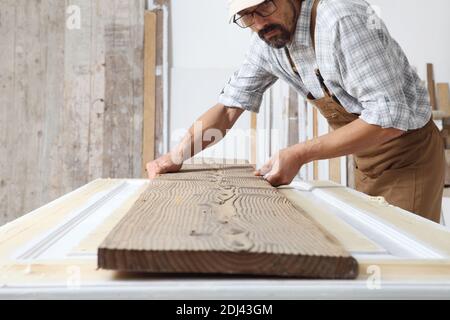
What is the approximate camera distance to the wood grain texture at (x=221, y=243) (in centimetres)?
73

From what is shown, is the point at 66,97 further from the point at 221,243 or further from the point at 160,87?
the point at 221,243

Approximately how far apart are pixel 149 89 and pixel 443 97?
262cm

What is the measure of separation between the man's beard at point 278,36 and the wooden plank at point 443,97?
9.25 ft

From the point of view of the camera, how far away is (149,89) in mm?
3848

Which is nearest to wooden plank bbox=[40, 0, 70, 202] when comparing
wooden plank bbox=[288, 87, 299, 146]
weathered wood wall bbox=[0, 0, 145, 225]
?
weathered wood wall bbox=[0, 0, 145, 225]

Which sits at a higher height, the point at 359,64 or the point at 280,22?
the point at 280,22

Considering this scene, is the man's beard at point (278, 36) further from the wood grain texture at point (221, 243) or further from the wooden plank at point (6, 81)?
the wooden plank at point (6, 81)

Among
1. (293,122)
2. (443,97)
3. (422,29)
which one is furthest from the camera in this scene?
(443,97)

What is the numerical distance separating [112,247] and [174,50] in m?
3.42

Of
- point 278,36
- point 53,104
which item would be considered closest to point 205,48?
point 53,104

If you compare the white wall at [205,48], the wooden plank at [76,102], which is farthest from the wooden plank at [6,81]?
the white wall at [205,48]

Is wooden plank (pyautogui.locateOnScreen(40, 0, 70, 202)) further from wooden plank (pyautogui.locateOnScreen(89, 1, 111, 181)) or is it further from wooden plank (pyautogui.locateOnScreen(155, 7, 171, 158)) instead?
wooden plank (pyautogui.locateOnScreen(155, 7, 171, 158))
